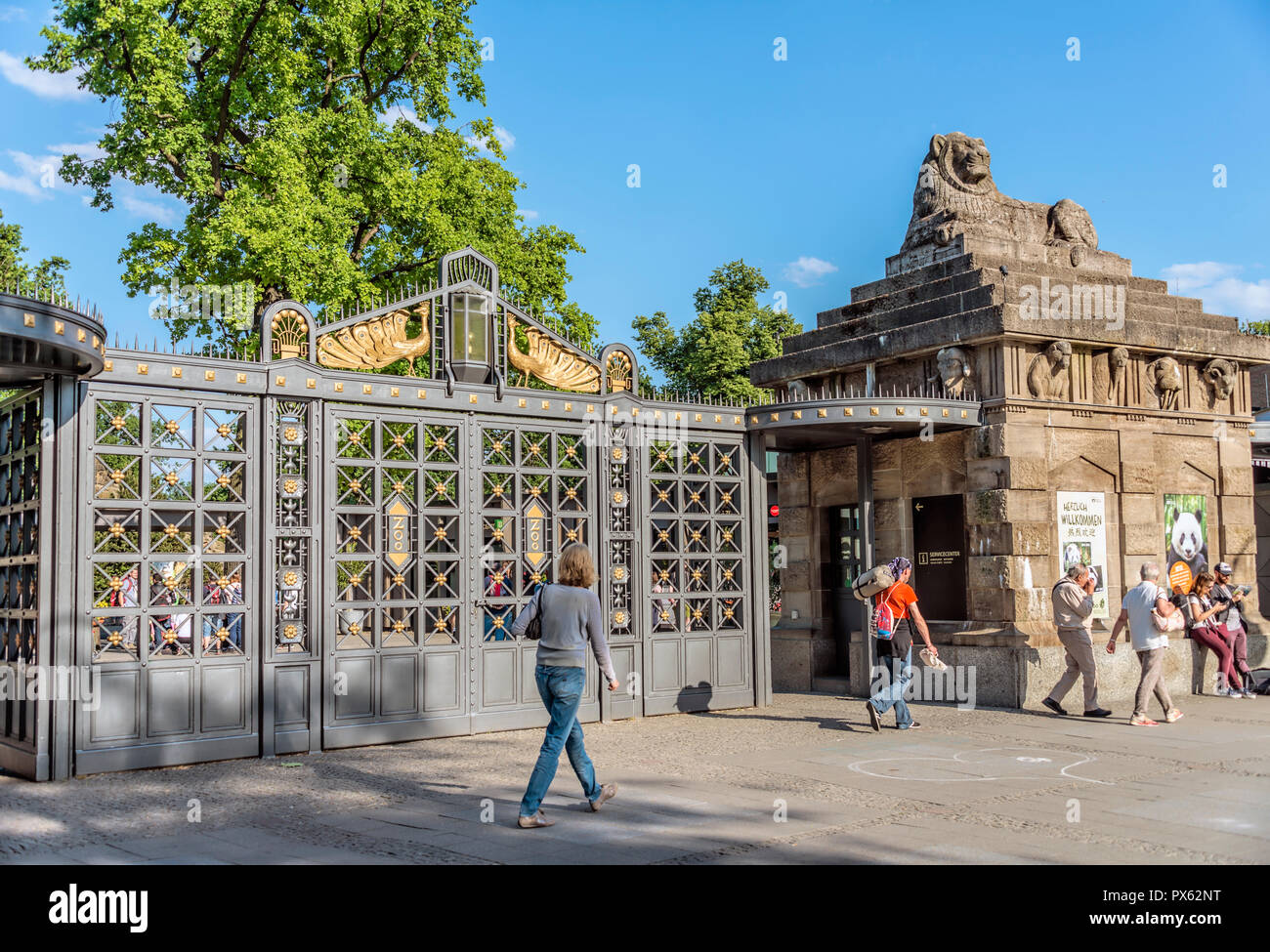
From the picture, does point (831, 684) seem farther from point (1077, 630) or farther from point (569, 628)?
point (569, 628)

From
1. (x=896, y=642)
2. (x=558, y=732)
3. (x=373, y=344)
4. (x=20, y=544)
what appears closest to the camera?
(x=558, y=732)

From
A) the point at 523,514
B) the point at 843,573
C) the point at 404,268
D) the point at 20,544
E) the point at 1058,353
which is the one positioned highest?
the point at 404,268

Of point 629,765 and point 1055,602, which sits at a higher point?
point 1055,602

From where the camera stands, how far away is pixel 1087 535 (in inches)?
548

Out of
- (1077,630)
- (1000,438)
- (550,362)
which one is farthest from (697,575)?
(1077,630)

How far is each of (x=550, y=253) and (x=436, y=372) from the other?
44.4ft

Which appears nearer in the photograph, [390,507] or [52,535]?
[52,535]

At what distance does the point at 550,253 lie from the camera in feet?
79.3

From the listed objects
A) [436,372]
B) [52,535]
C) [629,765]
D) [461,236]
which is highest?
[461,236]

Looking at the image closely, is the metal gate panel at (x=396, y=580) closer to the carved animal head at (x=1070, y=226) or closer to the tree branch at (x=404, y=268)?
the carved animal head at (x=1070, y=226)

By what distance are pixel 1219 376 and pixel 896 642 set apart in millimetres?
7272

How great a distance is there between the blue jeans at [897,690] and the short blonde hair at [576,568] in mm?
4779
